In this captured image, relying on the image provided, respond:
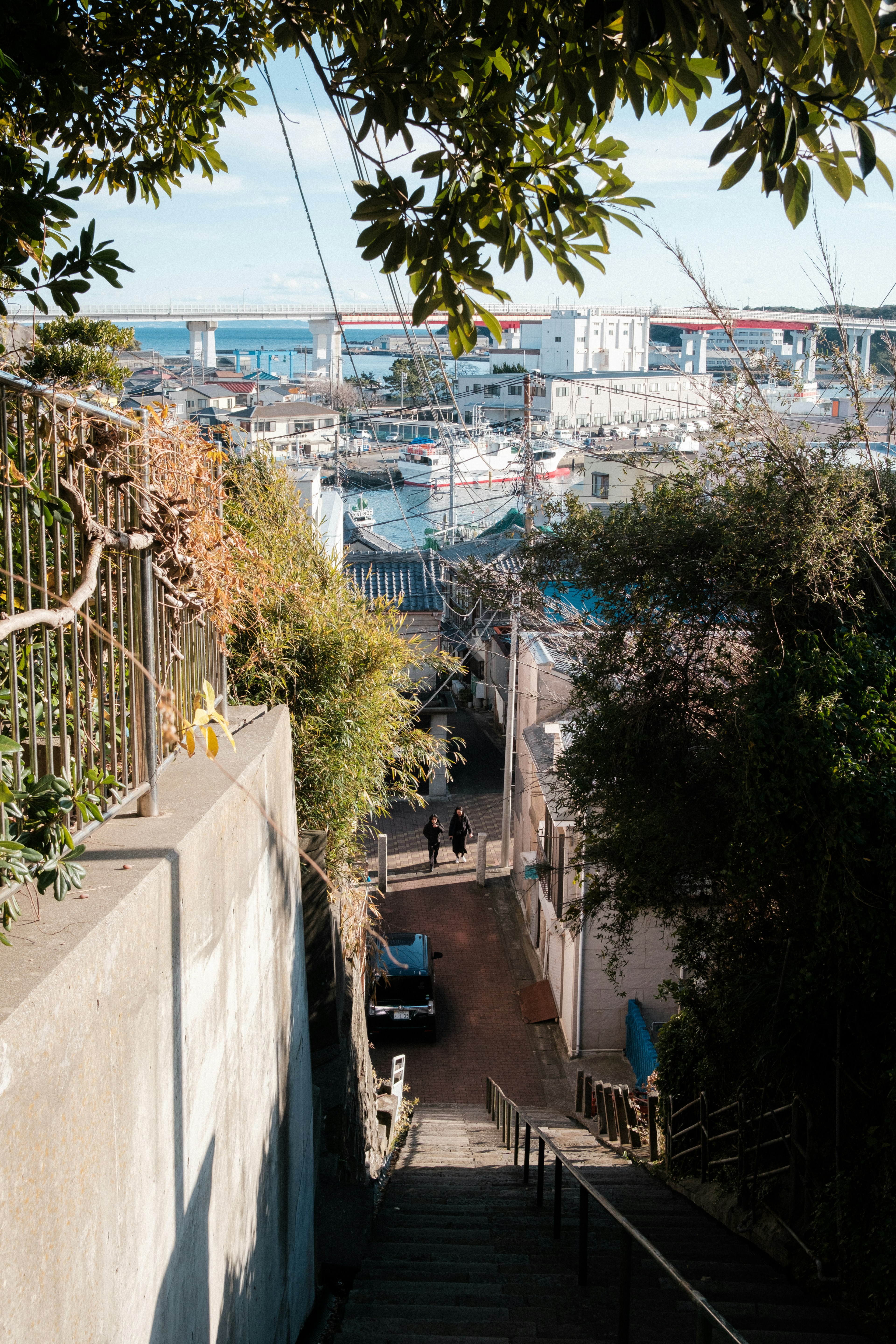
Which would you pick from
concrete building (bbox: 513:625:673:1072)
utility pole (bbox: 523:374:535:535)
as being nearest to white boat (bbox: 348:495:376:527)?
utility pole (bbox: 523:374:535:535)

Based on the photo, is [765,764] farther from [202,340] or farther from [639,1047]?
[202,340]

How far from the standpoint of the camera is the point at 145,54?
4387 mm

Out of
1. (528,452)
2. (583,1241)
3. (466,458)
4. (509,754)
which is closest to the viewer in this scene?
(583,1241)

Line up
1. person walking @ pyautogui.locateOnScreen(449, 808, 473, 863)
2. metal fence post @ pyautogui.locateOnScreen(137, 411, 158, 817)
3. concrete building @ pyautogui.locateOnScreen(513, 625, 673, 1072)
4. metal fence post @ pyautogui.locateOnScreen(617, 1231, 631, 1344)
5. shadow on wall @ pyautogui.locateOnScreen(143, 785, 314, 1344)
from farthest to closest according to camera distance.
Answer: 1. person walking @ pyautogui.locateOnScreen(449, 808, 473, 863)
2. concrete building @ pyautogui.locateOnScreen(513, 625, 673, 1072)
3. metal fence post @ pyautogui.locateOnScreen(617, 1231, 631, 1344)
4. metal fence post @ pyautogui.locateOnScreen(137, 411, 158, 817)
5. shadow on wall @ pyautogui.locateOnScreen(143, 785, 314, 1344)

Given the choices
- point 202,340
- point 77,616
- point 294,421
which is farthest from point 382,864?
point 202,340

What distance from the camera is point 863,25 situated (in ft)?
6.40

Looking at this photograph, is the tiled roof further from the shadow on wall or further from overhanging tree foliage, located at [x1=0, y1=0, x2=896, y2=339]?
overhanging tree foliage, located at [x1=0, y1=0, x2=896, y2=339]

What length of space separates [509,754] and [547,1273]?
1263cm

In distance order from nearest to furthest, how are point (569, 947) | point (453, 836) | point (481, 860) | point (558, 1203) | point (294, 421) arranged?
1. point (558, 1203)
2. point (569, 947)
3. point (481, 860)
4. point (453, 836)
5. point (294, 421)

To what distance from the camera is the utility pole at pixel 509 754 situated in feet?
55.5

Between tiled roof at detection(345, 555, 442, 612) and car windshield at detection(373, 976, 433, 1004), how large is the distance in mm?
11986

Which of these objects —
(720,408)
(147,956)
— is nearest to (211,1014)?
(147,956)

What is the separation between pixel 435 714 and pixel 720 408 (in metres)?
17.0

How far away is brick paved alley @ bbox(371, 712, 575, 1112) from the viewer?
42.9ft
